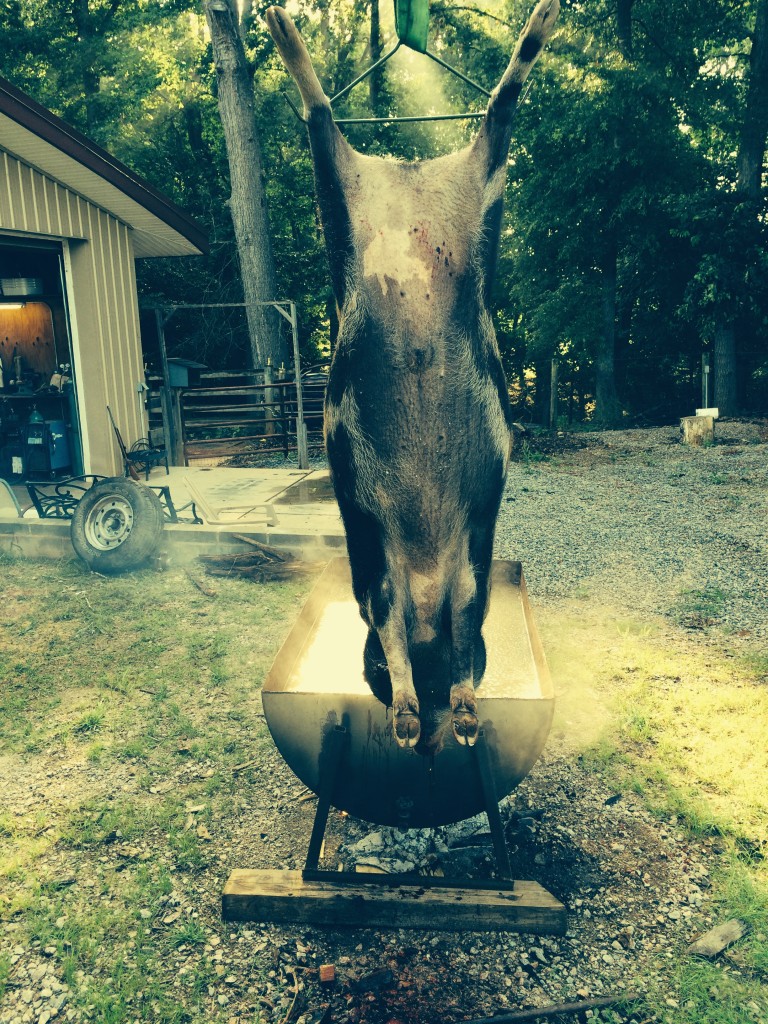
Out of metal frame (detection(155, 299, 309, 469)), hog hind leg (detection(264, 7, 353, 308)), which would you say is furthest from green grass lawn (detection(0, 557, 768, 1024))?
metal frame (detection(155, 299, 309, 469))

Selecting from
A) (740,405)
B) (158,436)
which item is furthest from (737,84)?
(158,436)

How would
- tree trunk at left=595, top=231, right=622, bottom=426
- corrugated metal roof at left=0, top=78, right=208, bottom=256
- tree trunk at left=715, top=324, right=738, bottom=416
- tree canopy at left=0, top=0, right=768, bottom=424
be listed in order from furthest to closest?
tree trunk at left=595, top=231, right=622, bottom=426 < tree trunk at left=715, top=324, right=738, bottom=416 < tree canopy at left=0, top=0, right=768, bottom=424 < corrugated metal roof at left=0, top=78, right=208, bottom=256

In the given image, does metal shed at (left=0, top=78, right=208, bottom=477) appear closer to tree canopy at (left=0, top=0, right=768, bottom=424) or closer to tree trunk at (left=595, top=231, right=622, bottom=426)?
tree canopy at (left=0, top=0, right=768, bottom=424)

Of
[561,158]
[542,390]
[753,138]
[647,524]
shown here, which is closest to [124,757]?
[647,524]

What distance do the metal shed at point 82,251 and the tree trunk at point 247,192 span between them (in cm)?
395

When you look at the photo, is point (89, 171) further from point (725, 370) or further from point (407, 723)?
point (725, 370)

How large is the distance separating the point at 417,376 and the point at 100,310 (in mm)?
10169

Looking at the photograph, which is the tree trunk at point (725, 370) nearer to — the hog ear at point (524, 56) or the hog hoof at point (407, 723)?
the hog ear at point (524, 56)

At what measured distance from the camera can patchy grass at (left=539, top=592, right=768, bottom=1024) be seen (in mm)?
2705

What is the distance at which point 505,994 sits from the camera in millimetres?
2621

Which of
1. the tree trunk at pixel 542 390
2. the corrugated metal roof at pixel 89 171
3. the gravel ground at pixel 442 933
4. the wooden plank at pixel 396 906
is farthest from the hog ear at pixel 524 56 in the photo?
the tree trunk at pixel 542 390

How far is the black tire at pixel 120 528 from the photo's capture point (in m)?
7.27

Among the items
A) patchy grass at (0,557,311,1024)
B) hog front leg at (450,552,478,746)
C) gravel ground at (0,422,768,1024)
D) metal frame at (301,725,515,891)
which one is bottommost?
gravel ground at (0,422,768,1024)

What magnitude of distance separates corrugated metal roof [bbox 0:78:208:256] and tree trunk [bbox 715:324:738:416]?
39.4 ft
